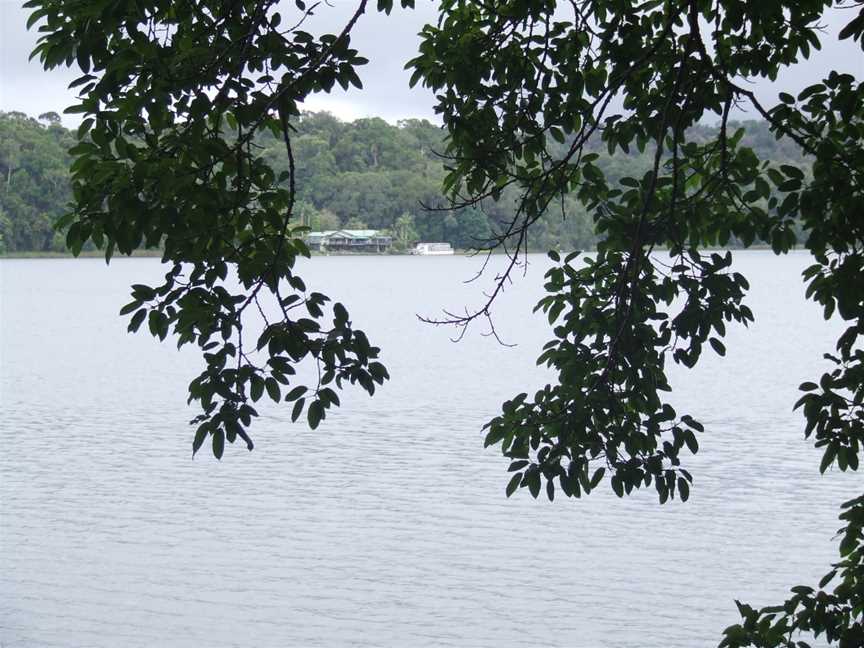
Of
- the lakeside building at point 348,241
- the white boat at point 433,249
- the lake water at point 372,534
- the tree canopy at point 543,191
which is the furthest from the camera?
the white boat at point 433,249

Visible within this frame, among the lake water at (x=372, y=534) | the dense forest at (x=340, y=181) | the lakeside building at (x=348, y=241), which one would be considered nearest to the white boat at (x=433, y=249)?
the lakeside building at (x=348, y=241)

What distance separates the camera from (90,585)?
10.1 m

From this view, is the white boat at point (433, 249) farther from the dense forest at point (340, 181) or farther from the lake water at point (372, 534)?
the lake water at point (372, 534)

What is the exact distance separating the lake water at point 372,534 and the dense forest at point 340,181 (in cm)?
5472

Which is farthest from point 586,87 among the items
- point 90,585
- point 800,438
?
point 800,438

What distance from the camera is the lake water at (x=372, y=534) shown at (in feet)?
30.4

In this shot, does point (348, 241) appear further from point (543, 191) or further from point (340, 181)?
point (543, 191)

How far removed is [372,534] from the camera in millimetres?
11641

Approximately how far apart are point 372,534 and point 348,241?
95.4m

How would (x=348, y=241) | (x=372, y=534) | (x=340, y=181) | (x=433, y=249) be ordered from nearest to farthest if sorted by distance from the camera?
(x=372, y=534) → (x=340, y=181) → (x=348, y=241) → (x=433, y=249)

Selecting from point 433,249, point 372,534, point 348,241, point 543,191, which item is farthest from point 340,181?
point 543,191

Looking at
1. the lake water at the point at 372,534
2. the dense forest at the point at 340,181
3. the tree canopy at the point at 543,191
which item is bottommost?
the lake water at the point at 372,534

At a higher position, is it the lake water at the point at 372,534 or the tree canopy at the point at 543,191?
the tree canopy at the point at 543,191

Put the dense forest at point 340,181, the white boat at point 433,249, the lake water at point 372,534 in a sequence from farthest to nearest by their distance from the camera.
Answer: the white boat at point 433,249, the dense forest at point 340,181, the lake water at point 372,534
